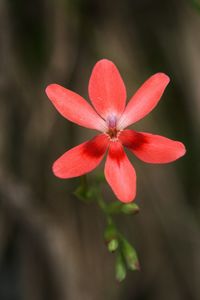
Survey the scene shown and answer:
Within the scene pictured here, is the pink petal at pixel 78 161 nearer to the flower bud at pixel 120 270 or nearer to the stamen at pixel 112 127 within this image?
the stamen at pixel 112 127

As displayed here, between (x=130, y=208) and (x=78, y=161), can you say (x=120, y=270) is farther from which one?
(x=78, y=161)

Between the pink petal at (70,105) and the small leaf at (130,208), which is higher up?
the pink petal at (70,105)

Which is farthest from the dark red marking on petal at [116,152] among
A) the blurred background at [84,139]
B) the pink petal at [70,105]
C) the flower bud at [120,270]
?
the blurred background at [84,139]

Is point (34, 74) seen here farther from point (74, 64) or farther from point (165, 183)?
point (165, 183)

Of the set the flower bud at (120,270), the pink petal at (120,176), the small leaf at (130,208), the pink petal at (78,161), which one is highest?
the pink petal at (78,161)

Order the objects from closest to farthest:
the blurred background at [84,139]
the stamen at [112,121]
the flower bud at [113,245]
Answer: the stamen at [112,121] → the flower bud at [113,245] → the blurred background at [84,139]

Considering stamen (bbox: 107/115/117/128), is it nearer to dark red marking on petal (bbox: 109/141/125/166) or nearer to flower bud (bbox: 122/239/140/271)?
dark red marking on petal (bbox: 109/141/125/166)

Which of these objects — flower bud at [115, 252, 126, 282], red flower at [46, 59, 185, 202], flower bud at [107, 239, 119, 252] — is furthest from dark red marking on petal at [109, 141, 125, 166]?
flower bud at [115, 252, 126, 282]

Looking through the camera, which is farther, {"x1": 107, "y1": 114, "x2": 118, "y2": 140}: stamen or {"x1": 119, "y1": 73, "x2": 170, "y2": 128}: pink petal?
{"x1": 107, "y1": 114, "x2": 118, "y2": 140}: stamen
